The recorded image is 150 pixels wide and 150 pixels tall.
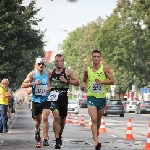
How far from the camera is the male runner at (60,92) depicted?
15.0m

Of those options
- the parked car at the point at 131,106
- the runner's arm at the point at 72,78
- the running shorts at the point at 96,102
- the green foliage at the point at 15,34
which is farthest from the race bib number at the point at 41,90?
the parked car at the point at 131,106

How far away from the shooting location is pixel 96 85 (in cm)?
1498

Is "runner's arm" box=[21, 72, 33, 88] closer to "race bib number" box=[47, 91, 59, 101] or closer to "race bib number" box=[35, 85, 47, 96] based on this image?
"race bib number" box=[35, 85, 47, 96]

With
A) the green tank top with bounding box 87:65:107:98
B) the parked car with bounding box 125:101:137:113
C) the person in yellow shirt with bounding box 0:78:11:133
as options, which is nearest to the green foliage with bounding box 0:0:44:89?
the person in yellow shirt with bounding box 0:78:11:133

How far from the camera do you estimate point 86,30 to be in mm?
139875

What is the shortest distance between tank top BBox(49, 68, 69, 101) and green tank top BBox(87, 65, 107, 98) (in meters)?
0.48

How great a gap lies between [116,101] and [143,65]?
1115 inches

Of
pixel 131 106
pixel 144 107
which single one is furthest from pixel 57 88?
pixel 131 106

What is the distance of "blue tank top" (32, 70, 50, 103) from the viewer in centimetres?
1596

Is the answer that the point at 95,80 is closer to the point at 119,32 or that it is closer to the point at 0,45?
the point at 0,45

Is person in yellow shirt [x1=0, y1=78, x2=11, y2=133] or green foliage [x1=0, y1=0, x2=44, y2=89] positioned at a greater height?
green foliage [x1=0, y1=0, x2=44, y2=89]

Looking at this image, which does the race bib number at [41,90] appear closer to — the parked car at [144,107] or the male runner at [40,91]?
the male runner at [40,91]

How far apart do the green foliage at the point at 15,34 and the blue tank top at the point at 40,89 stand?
1714 centimetres

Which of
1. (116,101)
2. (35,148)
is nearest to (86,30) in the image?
(116,101)
